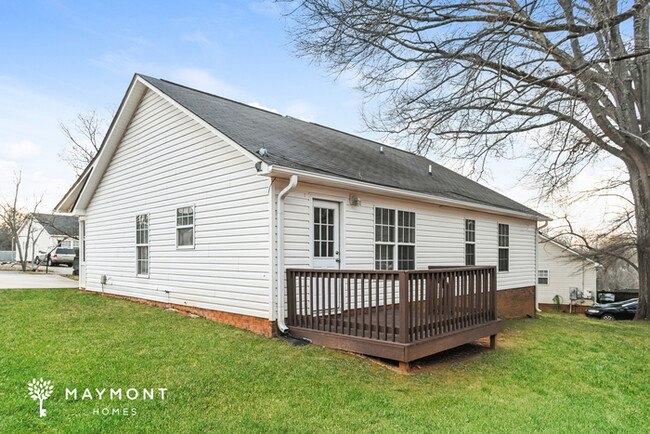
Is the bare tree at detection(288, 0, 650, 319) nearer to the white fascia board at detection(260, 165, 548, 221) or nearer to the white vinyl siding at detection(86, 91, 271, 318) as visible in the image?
the white fascia board at detection(260, 165, 548, 221)

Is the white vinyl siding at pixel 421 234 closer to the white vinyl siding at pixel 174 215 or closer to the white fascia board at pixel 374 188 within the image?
the white fascia board at pixel 374 188

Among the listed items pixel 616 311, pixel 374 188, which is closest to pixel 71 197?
pixel 374 188

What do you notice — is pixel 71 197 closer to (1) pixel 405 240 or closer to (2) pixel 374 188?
(2) pixel 374 188

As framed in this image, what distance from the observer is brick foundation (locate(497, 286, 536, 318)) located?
12.6m

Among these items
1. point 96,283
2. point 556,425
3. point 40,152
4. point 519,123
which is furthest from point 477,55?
point 40,152

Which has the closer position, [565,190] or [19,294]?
[19,294]

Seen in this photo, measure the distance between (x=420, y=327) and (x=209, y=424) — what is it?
3054 mm

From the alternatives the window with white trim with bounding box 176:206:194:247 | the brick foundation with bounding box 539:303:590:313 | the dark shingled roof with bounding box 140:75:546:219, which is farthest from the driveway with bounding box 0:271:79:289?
the brick foundation with bounding box 539:303:590:313

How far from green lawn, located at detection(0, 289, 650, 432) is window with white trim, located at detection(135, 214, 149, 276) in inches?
96.5

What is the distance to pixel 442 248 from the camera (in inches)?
412

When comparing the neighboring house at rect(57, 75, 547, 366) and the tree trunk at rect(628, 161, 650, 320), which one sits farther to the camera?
the tree trunk at rect(628, 161, 650, 320)

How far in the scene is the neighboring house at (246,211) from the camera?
7.02 m

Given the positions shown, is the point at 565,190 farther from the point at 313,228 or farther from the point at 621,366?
the point at 313,228

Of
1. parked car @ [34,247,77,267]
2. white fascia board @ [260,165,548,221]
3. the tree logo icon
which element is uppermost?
white fascia board @ [260,165,548,221]
